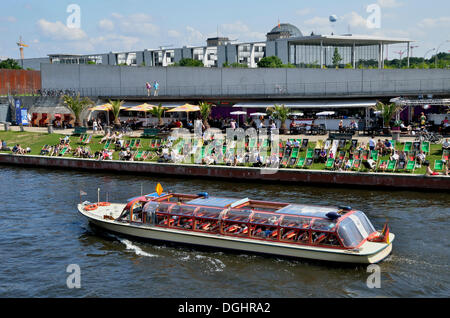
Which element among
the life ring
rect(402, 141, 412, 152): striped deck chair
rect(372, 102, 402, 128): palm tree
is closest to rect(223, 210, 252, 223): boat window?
the life ring

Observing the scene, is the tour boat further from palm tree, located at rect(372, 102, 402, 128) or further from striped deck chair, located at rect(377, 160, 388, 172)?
palm tree, located at rect(372, 102, 402, 128)

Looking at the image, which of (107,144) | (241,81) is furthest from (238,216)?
(241,81)

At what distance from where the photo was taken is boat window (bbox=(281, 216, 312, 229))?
19.3 metres

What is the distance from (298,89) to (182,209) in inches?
1401

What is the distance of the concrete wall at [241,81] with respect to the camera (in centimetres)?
5253

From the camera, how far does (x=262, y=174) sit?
110 feet

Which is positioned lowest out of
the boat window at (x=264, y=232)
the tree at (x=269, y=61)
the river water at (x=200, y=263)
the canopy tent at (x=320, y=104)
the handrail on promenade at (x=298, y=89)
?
the river water at (x=200, y=263)

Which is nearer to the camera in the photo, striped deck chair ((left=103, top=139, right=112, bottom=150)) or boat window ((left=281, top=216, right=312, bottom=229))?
boat window ((left=281, top=216, right=312, bottom=229))

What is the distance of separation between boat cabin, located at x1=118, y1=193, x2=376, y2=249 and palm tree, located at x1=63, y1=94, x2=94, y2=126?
1318 inches

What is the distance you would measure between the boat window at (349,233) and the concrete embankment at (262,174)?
1224 centimetres

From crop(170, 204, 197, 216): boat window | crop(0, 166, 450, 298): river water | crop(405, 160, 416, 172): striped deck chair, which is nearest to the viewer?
crop(0, 166, 450, 298): river water

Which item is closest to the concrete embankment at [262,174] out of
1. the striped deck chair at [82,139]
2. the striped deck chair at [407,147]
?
the striped deck chair at [407,147]

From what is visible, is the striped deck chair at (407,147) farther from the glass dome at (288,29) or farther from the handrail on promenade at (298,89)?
the glass dome at (288,29)
